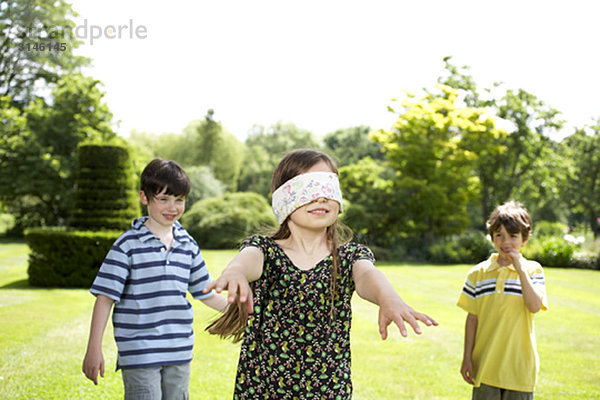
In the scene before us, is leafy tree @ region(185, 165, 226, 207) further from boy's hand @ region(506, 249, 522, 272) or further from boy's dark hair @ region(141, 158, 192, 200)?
boy's hand @ region(506, 249, 522, 272)

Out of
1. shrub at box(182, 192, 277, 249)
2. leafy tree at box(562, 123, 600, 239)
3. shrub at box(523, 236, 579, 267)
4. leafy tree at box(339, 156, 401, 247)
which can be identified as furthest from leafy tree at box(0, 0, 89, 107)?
leafy tree at box(562, 123, 600, 239)

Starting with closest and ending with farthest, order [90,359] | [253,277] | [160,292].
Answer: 1. [253,277]
2. [90,359]
3. [160,292]

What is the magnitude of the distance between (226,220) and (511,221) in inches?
879

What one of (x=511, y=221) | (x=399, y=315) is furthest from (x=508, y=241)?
(x=399, y=315)

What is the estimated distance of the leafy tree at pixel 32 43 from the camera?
95.3 ft

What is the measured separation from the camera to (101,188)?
1342 centimetres

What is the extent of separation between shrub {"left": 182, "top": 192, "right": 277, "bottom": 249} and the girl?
22172 mm

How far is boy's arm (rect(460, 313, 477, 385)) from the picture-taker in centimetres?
362

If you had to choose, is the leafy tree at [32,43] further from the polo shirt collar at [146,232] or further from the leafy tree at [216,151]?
the polo shirt collar at [146,232]

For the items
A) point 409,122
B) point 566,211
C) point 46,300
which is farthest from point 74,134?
point 566,211

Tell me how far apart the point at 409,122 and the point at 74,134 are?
55.9 ft

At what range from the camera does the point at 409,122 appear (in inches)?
991

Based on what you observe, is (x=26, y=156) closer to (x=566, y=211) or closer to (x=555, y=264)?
(x=555, y=264)

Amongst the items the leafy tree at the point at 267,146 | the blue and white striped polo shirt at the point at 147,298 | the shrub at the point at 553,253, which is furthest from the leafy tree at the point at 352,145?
the blue and white striped polo shirt at the point at 147,298
